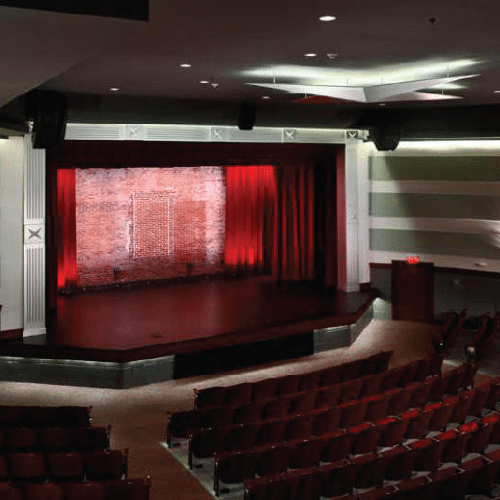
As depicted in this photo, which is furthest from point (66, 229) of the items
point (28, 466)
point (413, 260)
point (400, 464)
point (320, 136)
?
point (400, 464)

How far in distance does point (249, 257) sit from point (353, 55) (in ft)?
28.3

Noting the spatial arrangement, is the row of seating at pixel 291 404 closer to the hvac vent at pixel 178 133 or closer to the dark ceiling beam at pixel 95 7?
the dark ceiling beam at pixel 95 7

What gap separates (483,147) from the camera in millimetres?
13602

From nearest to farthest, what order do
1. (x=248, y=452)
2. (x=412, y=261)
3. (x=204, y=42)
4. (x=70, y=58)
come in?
(x=70, y=58)
(x=248, y=452)
(x=204, y=42)
(x=412, y=261)

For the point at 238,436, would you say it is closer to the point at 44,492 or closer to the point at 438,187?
the point at 44,492

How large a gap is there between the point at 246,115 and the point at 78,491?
7785mm

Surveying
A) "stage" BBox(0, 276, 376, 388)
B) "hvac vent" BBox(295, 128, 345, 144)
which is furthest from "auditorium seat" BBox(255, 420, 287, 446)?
"hvac vent" BBox(295, 128, 345, 144)

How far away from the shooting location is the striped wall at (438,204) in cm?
1370

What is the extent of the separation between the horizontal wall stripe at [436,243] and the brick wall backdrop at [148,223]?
325cm

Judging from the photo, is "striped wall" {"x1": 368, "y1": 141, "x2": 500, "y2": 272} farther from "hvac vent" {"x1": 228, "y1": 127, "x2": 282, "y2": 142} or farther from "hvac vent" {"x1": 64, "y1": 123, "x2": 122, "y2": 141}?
"hvac vent" {"x1": 64, "y1": 123, "x2": 122, "y2": 141}

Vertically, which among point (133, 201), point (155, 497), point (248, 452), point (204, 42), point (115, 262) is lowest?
point (155, 497)

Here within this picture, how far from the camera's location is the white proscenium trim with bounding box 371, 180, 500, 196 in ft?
44.9

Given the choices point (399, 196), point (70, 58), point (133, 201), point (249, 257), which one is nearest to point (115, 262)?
point (133, 201)

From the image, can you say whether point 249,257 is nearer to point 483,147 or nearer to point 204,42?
point 483,147
